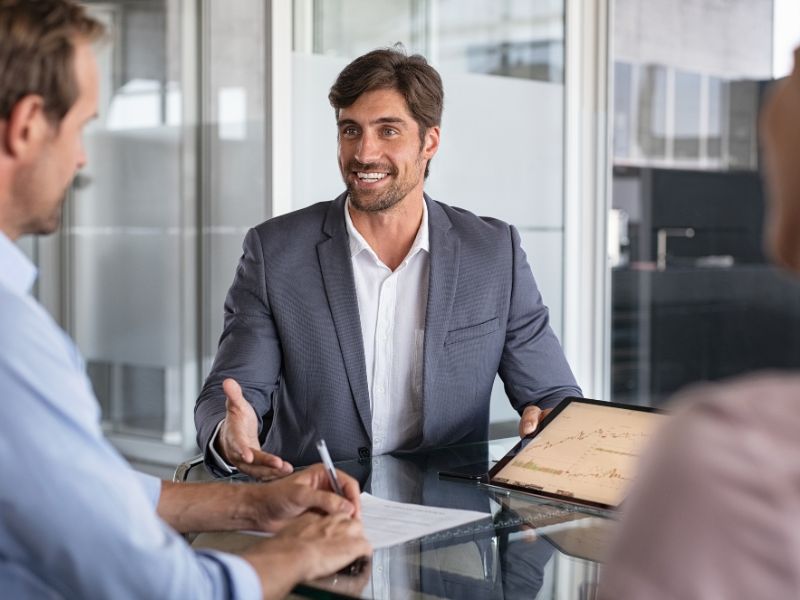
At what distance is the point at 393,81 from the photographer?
3051 mm

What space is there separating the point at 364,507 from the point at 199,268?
117 inches

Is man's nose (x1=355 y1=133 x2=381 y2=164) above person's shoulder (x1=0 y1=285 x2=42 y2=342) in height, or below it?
above

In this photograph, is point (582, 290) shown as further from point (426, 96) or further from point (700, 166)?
point (700, 166)

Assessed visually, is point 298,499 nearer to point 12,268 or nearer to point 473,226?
point 12,268

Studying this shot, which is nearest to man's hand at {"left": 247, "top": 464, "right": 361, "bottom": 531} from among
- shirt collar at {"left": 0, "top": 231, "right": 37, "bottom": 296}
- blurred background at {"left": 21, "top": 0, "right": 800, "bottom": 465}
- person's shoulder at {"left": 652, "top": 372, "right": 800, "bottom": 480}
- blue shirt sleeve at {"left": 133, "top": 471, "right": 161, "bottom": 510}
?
blue shirt sleeve at {"left": 133, "top": 471, "right": 161, "bottom": 510}

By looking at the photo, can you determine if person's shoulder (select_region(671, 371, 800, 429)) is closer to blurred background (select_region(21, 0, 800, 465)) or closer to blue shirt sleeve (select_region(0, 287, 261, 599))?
blue shirt sleeve (select_region(0, 287, 261, 599))

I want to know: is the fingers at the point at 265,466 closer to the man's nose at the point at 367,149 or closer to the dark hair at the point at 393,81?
the man's nose at the point at 367,149

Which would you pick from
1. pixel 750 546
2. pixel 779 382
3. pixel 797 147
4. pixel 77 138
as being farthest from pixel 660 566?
pixel 77 138

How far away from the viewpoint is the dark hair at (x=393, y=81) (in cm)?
303

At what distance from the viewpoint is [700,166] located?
7.34 meters

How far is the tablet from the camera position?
2064 mm

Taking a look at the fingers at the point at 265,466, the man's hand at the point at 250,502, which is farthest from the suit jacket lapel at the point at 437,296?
the man's hand at the point at 250,502

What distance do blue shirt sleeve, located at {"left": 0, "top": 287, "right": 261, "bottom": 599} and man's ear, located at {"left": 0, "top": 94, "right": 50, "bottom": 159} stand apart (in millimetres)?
195

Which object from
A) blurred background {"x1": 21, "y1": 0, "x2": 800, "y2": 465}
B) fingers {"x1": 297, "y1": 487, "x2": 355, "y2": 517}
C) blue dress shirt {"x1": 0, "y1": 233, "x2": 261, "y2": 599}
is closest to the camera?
blue dress shirt {"x1": 0, "y1": 233, "x2": 261, "y2": 599}
